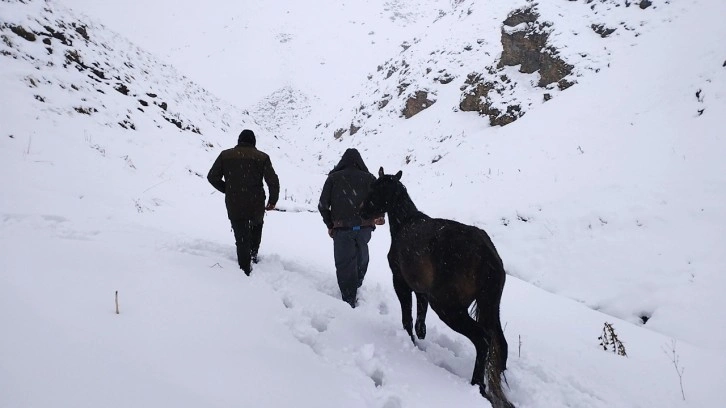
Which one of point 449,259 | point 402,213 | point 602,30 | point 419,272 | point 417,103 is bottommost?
point 419,272

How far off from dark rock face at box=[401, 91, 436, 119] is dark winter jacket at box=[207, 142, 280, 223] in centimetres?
1859

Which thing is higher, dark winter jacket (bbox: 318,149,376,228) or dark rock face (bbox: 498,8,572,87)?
dark rock face (bbox: 498,8,572,87)

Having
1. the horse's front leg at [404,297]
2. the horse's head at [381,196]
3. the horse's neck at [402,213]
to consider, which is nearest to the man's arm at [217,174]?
the horse's head at [381,196]

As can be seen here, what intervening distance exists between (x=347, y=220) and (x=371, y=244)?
11.0 feet

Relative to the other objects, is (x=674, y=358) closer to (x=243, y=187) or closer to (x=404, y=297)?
(x=404, y=297)

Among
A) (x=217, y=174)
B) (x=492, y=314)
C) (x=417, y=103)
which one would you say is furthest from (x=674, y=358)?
(x=417, y=103)

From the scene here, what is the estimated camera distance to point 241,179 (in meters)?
4.39

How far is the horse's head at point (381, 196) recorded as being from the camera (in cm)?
377

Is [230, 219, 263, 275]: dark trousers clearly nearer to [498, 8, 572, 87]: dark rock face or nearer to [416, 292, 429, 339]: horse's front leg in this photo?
[416, 292, 429, 339]: horse's front leg

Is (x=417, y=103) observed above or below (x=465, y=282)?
above

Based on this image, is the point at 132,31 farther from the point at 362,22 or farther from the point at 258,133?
the point at 258,133

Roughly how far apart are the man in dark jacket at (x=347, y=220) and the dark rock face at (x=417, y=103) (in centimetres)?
1850

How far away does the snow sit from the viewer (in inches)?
87.3

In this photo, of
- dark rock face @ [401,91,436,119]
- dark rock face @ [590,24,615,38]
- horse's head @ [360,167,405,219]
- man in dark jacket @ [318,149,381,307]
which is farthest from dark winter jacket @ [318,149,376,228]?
dark rock face @ [401,91,436,119]
